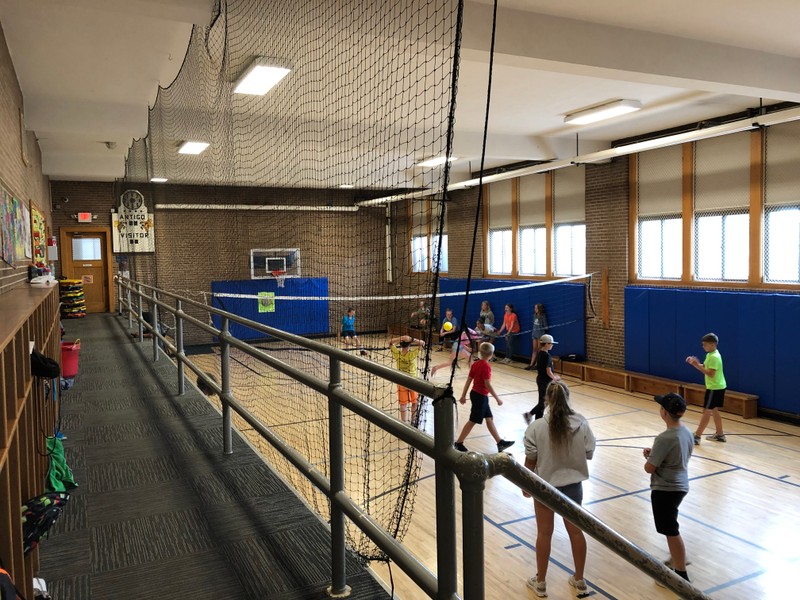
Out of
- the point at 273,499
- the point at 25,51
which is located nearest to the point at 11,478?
the point at 273,499

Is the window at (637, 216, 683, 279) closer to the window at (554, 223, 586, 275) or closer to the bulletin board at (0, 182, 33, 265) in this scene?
A: the window at (554, 223, 586, 275)

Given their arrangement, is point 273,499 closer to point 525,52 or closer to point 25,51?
point 525,52

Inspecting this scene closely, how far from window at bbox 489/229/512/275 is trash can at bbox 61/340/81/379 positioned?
10.9 m

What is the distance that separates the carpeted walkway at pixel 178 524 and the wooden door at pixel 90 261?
1251 cm

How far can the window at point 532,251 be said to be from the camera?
1412 centimetres

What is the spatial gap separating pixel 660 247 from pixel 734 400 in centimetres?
297

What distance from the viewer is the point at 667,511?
4410 millimetres

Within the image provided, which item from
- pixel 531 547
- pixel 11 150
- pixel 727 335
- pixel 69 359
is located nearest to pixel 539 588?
pixel 531 547

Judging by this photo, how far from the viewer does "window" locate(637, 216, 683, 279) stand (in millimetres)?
10719

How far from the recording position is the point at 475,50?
545cm

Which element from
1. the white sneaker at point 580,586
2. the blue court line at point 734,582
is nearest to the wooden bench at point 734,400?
the blue court line at point 734,582

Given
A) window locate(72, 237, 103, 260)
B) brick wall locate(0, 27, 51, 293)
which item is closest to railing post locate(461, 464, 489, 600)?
brick wall locate(0, 27, 51, 293)

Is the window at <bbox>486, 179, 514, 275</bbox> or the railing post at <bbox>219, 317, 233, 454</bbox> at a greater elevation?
the window at <bbox>486, 179, 514, 275</bbox>

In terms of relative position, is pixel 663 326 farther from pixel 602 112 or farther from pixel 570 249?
pixel 602 112
